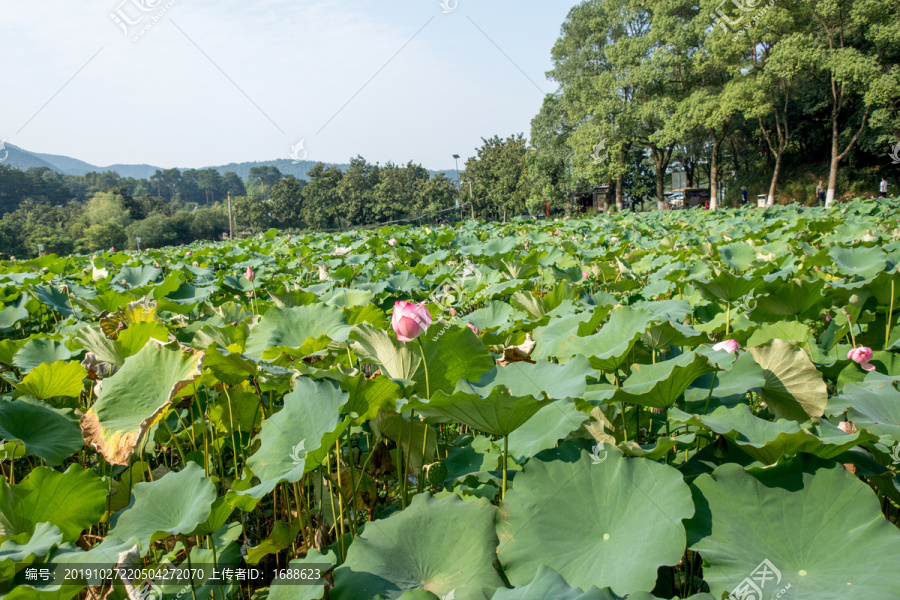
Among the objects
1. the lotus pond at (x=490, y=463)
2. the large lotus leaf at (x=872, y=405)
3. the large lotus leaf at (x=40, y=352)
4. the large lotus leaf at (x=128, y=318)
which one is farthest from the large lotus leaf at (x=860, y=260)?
the large lotus leaf at (x=40, y=352)

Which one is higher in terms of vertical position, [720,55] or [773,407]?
[720,55]

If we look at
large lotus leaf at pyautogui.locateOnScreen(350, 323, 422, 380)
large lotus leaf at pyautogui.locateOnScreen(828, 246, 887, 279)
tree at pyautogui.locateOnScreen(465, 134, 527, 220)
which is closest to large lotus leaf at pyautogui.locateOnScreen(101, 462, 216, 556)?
large lotus leaf at pyautogui.locateOnScreen(350, 323, 422, 380)

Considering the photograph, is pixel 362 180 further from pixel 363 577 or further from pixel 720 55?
pixel 363 577

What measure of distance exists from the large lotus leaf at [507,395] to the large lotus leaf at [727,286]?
824 millimetres

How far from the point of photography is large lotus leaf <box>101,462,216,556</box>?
3.08 feet

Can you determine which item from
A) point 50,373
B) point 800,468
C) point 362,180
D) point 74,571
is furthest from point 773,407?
point 362,180

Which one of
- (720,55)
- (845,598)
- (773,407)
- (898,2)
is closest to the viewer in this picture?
(845,598)

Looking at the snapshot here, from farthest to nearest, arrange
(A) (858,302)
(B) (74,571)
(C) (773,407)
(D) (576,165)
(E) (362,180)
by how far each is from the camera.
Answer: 1. (E) (362,180)
2. (D) (576,165)
3. (A) (858,302)
4. (C) (773,407)
5. (B) (74,571)

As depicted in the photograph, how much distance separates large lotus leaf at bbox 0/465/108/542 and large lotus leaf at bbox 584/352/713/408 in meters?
0.95

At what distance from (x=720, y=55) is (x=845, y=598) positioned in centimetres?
1907

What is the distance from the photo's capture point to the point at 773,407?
1.11 m

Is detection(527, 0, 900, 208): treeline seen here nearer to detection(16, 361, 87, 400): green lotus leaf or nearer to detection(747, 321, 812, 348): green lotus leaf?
detection(747, 321, 812, 348): green lotus leaf

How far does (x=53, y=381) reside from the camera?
1.42m

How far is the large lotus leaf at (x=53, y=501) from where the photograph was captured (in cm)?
97
